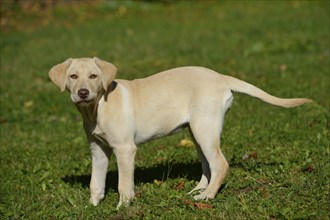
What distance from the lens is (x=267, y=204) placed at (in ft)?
15.0

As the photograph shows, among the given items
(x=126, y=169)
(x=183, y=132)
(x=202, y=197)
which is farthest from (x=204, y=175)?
(x=183, y=132)

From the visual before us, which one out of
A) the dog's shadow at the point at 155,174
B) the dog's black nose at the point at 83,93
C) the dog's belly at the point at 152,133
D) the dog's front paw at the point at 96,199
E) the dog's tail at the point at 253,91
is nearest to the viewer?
the dog's black nose at the point at 83,93

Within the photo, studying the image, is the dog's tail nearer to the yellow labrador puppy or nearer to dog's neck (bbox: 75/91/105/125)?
the yellow labrador puppy

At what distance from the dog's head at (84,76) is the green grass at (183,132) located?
3.28ft

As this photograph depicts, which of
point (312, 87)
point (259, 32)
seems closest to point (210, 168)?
point (312, 87)

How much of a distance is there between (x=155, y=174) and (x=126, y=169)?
1001mm

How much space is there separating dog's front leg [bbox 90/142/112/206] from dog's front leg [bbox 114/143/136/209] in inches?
15.2

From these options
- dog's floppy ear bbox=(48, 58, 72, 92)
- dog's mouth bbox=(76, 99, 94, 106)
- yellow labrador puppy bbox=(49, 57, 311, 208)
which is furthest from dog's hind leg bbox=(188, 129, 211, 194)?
dog's floppy ear bbox=(48, 58, 72, 92)

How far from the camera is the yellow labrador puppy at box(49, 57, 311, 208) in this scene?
5.08 meters

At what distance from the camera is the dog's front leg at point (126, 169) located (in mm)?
5070

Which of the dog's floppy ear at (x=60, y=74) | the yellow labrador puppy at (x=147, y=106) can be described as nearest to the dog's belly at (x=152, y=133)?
the yellow labrador puppy at (x=147, y=106)

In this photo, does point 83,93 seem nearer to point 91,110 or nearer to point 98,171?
point 91,110

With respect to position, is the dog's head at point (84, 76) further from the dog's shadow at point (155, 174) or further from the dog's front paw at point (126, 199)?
the dog's shadow at point (155, 174)

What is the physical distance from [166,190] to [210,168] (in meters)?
0.44
